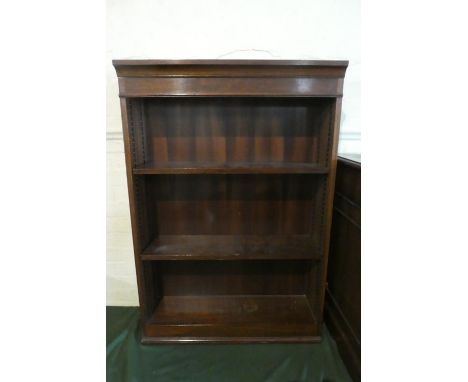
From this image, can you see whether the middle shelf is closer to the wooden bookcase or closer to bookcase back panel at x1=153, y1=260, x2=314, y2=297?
the wooden bookcase

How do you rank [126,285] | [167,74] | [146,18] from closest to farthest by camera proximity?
[167,74] → [146,18] → [126,285]

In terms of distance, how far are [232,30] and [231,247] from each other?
3.45ft

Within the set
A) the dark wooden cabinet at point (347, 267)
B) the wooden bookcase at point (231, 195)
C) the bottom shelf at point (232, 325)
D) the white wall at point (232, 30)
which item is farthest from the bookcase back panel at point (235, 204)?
the white wall at point (232, 30)

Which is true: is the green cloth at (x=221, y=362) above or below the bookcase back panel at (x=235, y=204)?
below

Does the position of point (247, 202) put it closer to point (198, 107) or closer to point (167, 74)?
point (198, 107)

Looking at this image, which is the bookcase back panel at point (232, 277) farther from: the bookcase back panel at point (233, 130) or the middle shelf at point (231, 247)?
the bookcase back panel at point (233, 130)

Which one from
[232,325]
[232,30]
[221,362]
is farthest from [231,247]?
[232,30]

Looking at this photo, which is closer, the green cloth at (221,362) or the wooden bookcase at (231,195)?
the wooden bookcase at (231,195)

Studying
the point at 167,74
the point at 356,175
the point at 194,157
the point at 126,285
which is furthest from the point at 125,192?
the point at 356,175

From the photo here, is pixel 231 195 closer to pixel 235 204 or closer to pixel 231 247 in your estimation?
pixel 235 204

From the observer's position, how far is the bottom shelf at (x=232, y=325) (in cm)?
137

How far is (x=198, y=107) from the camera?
4.38 ft

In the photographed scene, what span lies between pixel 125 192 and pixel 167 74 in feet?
2.29

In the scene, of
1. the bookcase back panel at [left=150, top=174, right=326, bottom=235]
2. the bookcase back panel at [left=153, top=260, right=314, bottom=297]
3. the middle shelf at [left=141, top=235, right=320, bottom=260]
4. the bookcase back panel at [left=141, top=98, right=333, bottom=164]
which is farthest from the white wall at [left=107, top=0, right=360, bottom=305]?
the bookcase back panel at [left=153, top=260, right=314, bottom=297]
